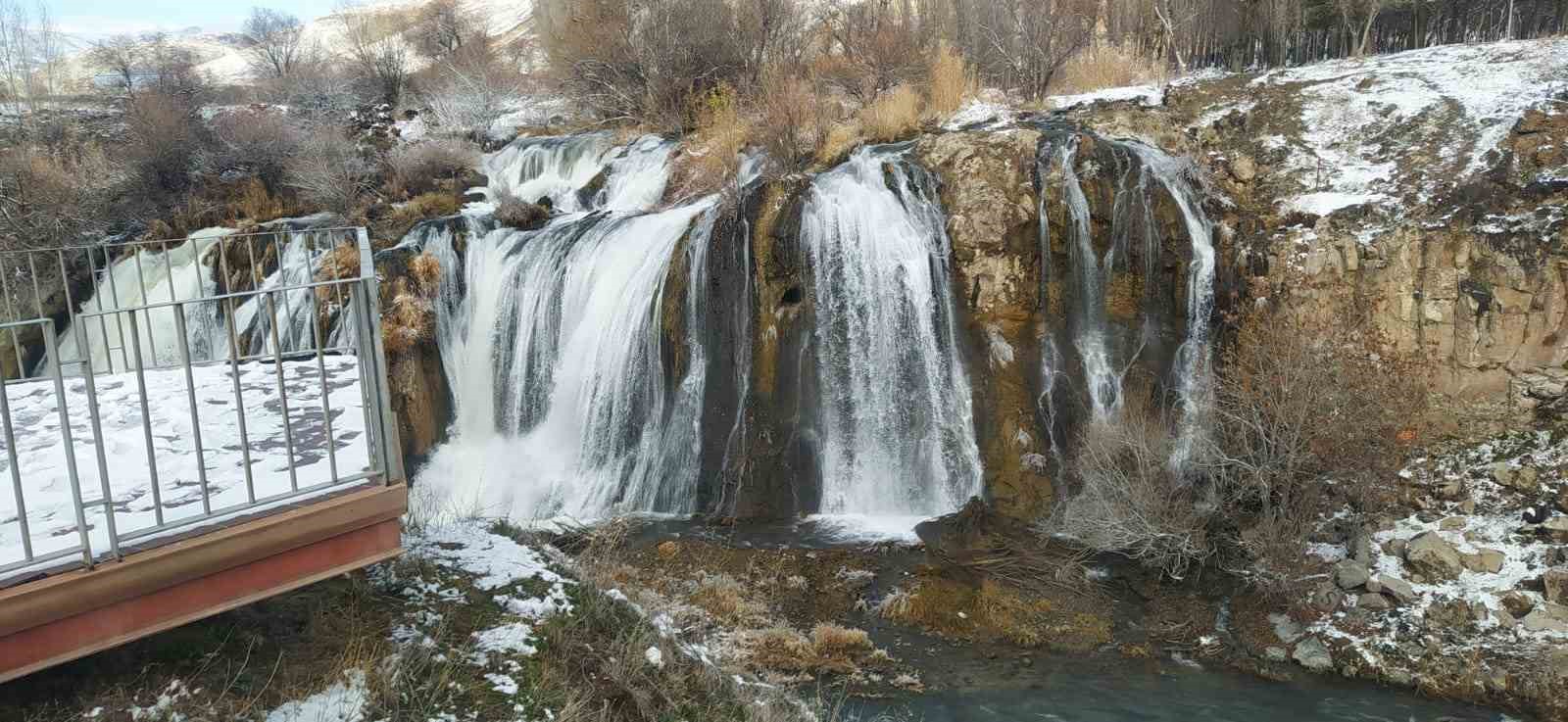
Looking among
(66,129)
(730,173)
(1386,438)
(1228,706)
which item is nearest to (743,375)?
(730,173)

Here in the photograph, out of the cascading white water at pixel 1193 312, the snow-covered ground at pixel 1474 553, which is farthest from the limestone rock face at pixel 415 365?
the snow-covered ground at pixel 1474 553

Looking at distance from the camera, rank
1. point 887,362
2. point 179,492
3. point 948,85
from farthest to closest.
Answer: point 948,85 → point 887,362 → point 179,492

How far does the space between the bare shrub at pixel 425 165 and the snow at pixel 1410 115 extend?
54.6ft

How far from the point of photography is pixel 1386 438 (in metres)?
12.1

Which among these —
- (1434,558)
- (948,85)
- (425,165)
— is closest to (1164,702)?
(1434,558)

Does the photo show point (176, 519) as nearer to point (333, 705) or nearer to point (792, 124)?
point (333, 705)

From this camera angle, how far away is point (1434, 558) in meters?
10.7

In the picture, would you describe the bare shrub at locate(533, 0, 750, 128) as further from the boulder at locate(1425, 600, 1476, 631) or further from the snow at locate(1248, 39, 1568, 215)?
the boulder at locate(1425, 600, 1476, 631)

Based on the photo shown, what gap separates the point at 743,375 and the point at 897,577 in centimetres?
397

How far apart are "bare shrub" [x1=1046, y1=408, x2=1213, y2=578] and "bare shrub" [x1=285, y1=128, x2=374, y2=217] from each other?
1589cm

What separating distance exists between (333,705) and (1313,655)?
9.18 m

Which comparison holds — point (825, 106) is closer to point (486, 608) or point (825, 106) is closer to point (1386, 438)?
point (1386, 438)

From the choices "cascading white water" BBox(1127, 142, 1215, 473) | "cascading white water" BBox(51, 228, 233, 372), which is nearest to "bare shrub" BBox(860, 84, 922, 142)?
"cascading white water" BBox(1127, 142, 1215, 473)

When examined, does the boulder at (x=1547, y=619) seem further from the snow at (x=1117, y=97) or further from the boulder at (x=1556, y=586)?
the snow at (x=1117, y=97)
